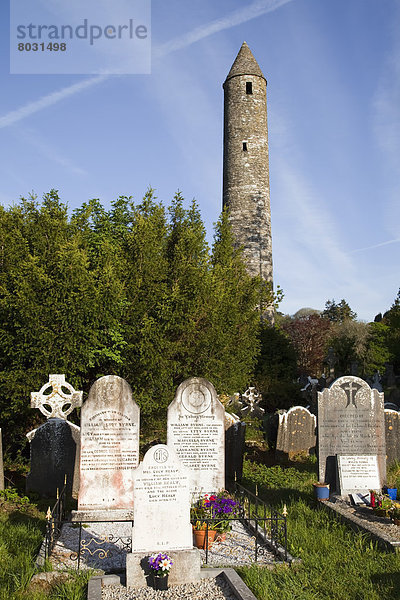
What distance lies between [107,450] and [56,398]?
2374 millimetres

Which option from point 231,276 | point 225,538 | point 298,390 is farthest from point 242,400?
point 225,538

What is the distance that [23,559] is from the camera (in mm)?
5688

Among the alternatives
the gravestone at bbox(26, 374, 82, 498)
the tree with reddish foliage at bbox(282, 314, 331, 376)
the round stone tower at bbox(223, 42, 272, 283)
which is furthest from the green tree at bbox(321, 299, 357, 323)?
the gravestone at bbox(26, 374, 82, 498)

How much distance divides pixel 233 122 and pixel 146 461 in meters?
20.4

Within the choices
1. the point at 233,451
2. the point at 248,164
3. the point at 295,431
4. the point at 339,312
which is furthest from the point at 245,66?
the point at 339,312

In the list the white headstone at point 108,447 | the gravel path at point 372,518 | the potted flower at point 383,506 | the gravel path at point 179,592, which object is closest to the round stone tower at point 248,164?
the white headstone at point 108,447

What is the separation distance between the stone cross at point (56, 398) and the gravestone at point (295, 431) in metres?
6.13

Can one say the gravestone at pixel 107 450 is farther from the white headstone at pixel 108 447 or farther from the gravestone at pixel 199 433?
the gravestone at pixel 199 433

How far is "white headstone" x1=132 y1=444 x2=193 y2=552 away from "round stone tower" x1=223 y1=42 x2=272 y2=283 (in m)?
16.9

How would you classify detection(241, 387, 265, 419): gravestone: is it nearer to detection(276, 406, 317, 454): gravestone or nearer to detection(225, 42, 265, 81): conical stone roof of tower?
detection(276, 406, 317, 454): gravestone

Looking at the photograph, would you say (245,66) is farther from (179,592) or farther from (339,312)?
(339,312)

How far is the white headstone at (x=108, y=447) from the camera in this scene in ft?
26.2

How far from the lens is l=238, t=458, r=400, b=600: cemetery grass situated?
501 centimetres

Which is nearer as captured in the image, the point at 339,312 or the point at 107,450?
the point at 107,450
